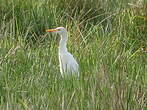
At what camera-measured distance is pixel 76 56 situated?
5285 mm

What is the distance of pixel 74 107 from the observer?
11.3 ft

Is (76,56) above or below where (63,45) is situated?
below

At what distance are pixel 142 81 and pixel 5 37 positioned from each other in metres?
1.60

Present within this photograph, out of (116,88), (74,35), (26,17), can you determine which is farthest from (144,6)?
(116,88)

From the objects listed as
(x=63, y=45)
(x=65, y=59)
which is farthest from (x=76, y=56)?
(x=65, y=59)

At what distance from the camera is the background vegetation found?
3514 mm

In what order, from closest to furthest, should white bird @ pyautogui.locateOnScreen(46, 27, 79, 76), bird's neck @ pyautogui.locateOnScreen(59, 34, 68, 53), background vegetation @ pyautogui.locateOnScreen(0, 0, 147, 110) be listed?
background vegetation @ pyautogui.locateOnScreen(0, 0, 147, 110)
white bird @ pyautogui.locateOnScreen(46, 27, 79, 76)
bird's neck @ pyautogui.locateOnScreen(59, 34, 68, 53)

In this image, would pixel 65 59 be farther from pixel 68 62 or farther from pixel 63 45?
pixel 63 45

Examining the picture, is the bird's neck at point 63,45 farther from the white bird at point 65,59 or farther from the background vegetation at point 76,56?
the background vegetation at point 76,56

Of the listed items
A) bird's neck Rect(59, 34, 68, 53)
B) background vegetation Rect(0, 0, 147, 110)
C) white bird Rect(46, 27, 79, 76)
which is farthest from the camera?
bird's neck Rect(59, 34, 68, 53)

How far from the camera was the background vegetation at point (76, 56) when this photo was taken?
351 cm

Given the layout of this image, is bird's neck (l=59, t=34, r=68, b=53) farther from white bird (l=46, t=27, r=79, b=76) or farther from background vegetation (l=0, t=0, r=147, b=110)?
background vegetation (l=0, t=0, r=147, b=110)

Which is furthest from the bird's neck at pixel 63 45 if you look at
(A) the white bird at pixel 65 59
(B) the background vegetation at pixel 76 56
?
(B) the background vegetation at pixel 76 56

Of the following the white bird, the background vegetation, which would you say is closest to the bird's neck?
the white bird
